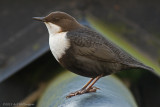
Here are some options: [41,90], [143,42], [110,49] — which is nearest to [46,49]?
[41,90]

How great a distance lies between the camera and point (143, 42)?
4.61 m

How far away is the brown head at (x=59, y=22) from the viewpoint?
10.4 feet

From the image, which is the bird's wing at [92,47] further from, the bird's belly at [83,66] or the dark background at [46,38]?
the dark background at [46,38]

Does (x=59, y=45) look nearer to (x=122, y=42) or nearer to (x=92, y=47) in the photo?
(x=92, y=47)

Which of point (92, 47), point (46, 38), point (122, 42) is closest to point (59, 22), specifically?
point (92, 47)

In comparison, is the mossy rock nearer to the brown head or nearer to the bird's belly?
the bird's belly

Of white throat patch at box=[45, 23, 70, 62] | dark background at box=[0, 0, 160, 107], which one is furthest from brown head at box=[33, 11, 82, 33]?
dark background at box=[0, 0, 160, 107]

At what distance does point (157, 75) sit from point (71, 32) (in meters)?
0.92

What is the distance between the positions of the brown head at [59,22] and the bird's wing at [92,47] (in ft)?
0.45

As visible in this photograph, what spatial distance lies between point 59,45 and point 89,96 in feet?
1.84

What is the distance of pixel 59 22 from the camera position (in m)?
3.16

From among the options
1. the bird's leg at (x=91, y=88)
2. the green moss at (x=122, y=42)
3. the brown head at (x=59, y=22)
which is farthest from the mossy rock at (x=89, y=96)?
the green moss at (x=122, y=42)

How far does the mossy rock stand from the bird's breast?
25cm

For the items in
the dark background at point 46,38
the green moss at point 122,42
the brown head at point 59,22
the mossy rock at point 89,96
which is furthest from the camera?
the green moss at point 122,42
